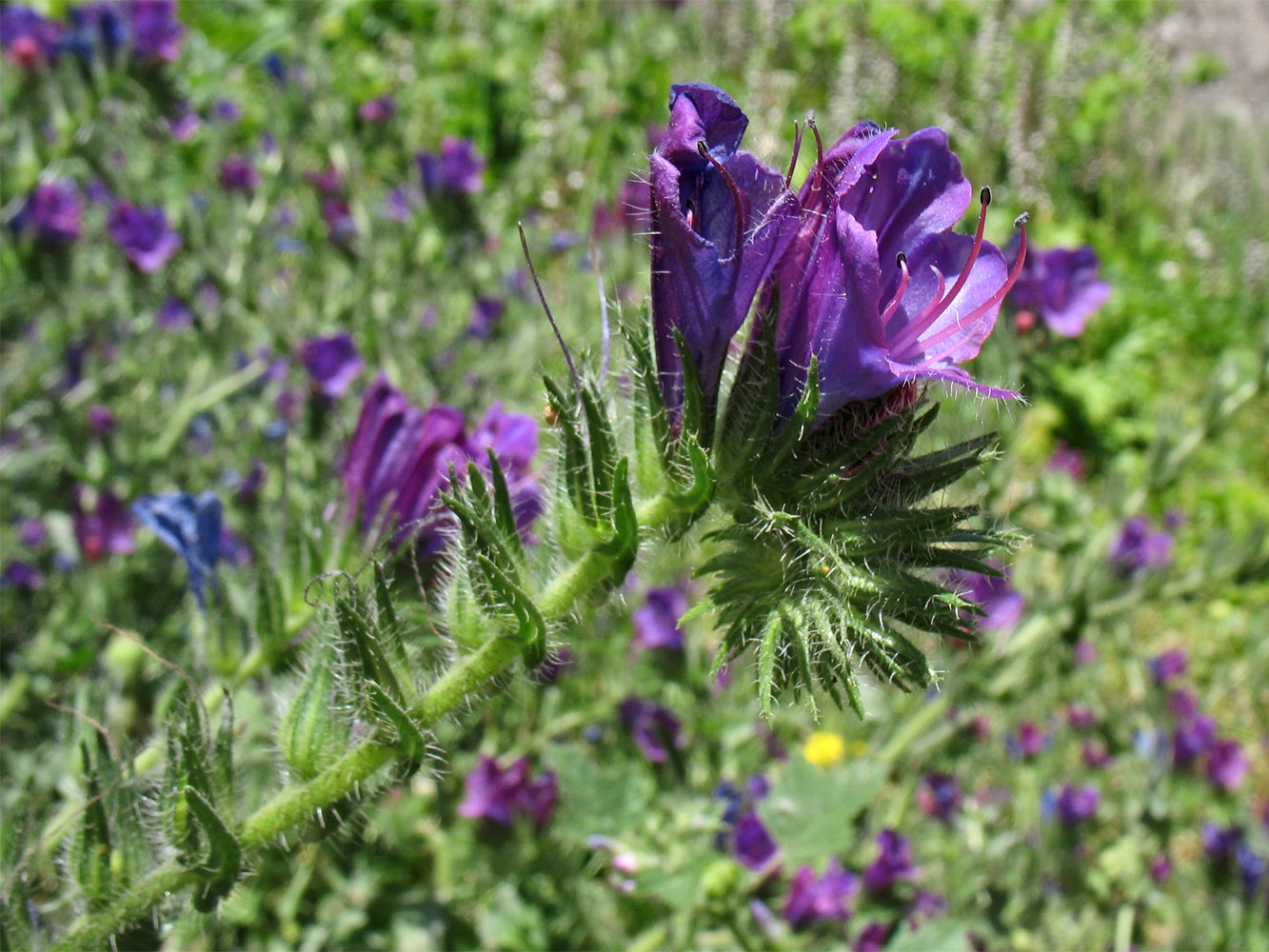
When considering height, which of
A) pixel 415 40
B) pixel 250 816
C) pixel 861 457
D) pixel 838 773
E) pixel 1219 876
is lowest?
pixel 1219 876

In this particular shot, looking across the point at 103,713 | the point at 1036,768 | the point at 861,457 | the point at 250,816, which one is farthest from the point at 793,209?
the point at 1036,768

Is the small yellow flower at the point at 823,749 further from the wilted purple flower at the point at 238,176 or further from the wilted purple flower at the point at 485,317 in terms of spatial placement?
the wilted purple flower at the point at 238,176

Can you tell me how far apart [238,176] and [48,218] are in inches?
28.4

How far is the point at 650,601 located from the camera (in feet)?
6.62

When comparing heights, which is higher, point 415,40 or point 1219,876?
Result: point 415,40

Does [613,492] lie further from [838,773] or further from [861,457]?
[838,773]

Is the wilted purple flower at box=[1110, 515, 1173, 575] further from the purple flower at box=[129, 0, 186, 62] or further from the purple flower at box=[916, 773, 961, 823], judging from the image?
the purple flower at box=[129, 0, 186, 62]

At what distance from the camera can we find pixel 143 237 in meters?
2.46

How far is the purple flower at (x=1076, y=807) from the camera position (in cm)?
220

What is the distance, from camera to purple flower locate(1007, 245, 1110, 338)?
1.69 m

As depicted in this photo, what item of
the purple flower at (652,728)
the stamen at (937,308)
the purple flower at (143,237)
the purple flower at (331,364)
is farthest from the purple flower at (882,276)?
the purple flower at (143,237)

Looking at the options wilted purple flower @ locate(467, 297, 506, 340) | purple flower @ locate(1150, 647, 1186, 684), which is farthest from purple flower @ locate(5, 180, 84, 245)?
purple flower @ locate(1150, 647, 1186, 684)

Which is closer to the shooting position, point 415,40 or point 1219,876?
point 1219,876

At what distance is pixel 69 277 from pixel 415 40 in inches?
154
